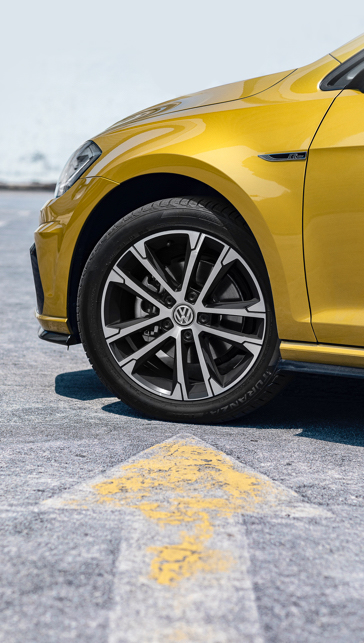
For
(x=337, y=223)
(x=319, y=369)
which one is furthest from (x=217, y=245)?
(x=319, y=369)

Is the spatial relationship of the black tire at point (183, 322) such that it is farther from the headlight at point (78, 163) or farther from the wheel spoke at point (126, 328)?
the headlight at point (78, 163)

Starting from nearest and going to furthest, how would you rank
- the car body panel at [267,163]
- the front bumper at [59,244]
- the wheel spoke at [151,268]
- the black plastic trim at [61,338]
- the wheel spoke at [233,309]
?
1. the car body panel at [267,163]
2. the wheel spoke at [233,309]
3. the wheel spoke at [151,268]
4. the front bumper at [59,244]
5. the black plastic trim at [61,338]

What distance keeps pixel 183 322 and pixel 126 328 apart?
0.86ft

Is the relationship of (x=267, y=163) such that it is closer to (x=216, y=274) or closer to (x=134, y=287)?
(x=216, y=274)

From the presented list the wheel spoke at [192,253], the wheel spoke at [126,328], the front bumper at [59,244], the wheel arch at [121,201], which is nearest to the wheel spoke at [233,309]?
the wheel spoke at [192,253]

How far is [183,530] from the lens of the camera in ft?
5.52

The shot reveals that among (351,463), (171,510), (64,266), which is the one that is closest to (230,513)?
(171,510)

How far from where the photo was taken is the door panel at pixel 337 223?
2.23m

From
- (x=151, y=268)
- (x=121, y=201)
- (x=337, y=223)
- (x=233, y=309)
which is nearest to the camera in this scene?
(x=337, y=223)

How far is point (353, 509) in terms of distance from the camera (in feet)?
6.05

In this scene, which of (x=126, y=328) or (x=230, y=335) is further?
(x=126, y=328)

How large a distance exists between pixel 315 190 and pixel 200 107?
25.5 inches

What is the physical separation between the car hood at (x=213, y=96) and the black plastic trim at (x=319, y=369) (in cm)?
105

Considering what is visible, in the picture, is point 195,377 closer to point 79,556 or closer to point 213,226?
point 213,226
